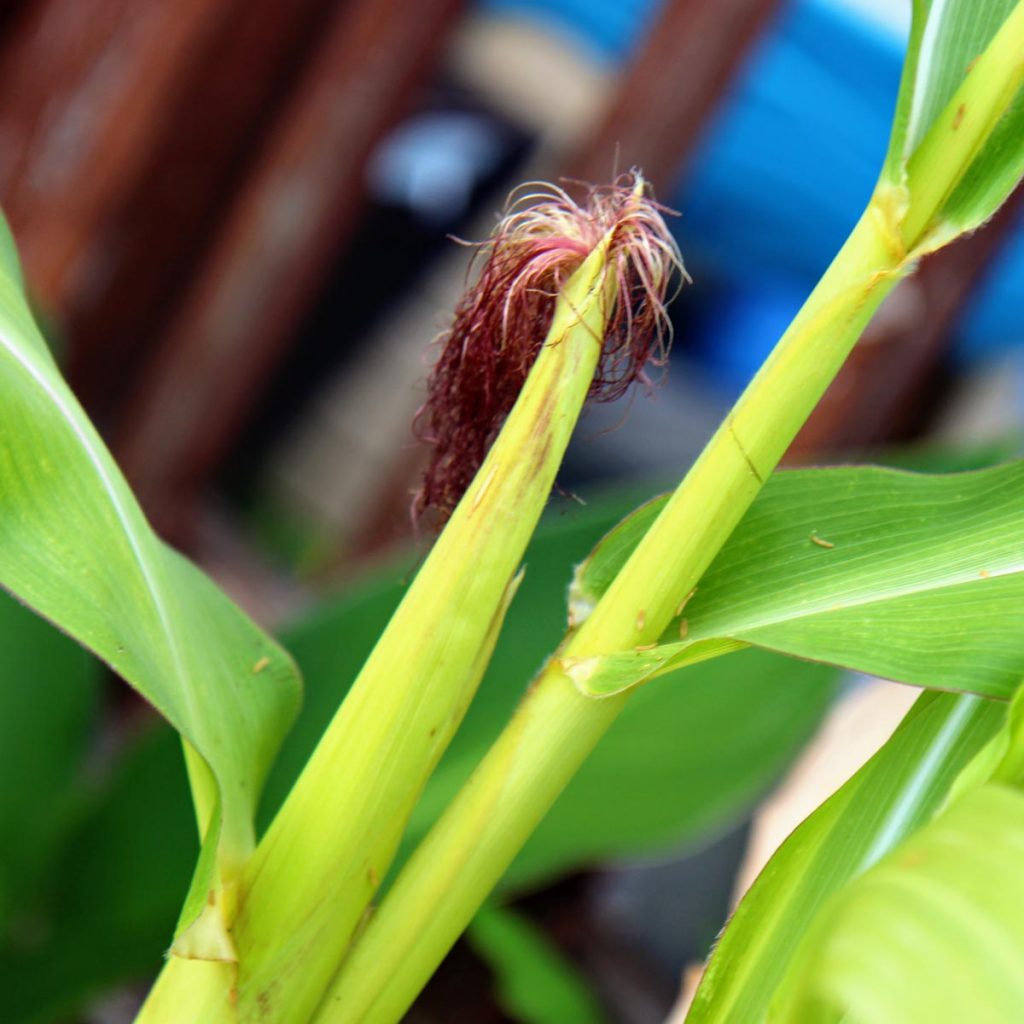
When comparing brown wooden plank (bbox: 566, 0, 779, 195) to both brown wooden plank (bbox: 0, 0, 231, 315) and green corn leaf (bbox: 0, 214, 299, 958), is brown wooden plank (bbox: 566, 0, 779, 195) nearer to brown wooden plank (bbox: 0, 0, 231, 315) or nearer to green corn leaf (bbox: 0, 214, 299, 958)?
brown wooden plank (bbox: 0, 0, 231, 315)

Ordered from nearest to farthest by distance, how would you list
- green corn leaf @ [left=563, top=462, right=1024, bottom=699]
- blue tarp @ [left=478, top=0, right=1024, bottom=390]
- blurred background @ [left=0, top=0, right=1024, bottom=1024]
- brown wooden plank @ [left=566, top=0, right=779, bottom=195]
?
green corn leaf @ [left=563, top=462, right=1024, bottom=699]
blurred background @ [left=0, top=0, right=1024, bottom=1024]
brown wooden plank @ [left=566, top=0, right=779, bottom=195]
blue tarp @ [left=478, top=0, right=1024, bottom=390]

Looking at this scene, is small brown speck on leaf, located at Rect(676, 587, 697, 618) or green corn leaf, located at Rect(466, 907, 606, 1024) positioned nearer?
small brown speck on leaf, located at Rect(676, 587, 697, 618)

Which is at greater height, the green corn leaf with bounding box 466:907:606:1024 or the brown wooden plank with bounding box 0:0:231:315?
the brown wooden plank with bounding box 0:0:231:315

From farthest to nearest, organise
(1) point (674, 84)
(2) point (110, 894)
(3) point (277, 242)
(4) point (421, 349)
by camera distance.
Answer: (4) point (421, 349)
(3) point (277, 242)
(1) point (674, 84)
(2) point (110, 894)

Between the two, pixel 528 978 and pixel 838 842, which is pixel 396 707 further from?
pixel 528 978

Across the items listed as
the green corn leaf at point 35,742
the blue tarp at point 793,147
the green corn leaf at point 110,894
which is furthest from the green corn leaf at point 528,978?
the blue tarp at point 793,147

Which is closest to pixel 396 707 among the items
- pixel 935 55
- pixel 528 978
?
pixel 935 55

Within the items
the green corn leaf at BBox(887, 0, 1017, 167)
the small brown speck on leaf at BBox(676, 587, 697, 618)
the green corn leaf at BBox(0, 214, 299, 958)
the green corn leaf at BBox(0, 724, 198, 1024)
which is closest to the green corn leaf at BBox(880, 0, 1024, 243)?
the green corn leaf at BBox(887, 0, 1017, 167)
